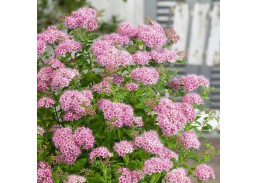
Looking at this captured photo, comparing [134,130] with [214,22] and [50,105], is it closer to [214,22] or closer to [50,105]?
[50,105]

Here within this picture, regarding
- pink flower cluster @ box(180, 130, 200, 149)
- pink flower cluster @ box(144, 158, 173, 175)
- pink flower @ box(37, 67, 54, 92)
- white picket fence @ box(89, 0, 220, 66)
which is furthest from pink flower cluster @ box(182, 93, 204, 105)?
white picket fence @ box(89, 0, 220, 66)

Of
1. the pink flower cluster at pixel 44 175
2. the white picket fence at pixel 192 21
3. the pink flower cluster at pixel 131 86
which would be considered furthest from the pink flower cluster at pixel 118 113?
the white picket fence at pixel 192 21

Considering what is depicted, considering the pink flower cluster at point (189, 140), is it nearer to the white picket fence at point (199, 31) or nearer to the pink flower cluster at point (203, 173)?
the pink flower cluster at point (203, 173)

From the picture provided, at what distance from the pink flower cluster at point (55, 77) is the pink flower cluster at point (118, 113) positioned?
0.14m

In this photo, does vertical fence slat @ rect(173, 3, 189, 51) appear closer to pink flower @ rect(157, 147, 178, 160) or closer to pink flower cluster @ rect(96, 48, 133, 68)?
pink flower cluster @ rect(96, 48, 133, 68)

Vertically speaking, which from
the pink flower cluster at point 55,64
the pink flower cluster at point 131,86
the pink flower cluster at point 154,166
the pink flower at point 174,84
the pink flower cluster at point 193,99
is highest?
the pink flower cluster at point 55,64

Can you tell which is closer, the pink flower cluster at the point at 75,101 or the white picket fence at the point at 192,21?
the pink flower cluster at the point at 75,101

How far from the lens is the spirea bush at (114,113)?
55.1 inches

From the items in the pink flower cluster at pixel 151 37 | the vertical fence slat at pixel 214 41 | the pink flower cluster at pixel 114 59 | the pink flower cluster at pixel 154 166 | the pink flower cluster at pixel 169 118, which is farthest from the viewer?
the vertical fence slat at pixel 214 41

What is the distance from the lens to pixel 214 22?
5.36 meters

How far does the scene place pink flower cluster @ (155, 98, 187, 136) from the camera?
144cm

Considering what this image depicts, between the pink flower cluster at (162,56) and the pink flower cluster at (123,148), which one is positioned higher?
the pink flower cluster at (162,56)

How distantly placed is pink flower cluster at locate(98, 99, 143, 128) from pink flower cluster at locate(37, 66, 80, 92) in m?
0.14
